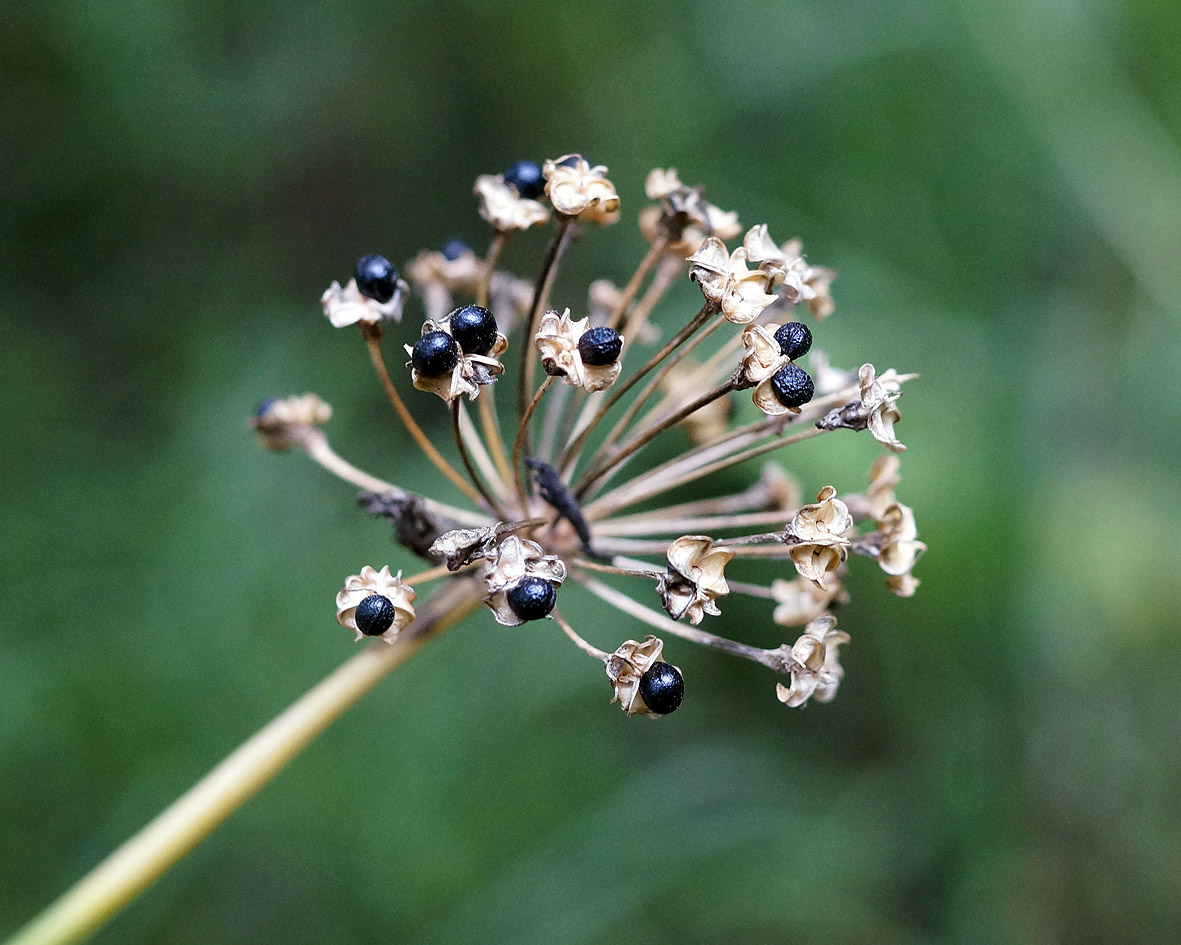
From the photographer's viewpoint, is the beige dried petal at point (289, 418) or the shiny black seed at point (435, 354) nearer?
the shiny black seed at point (435, 354)

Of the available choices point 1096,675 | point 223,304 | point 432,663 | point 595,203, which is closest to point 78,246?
point 223,304

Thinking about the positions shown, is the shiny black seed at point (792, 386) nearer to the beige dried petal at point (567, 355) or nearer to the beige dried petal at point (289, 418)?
the beige dried petal at point (567, 355)

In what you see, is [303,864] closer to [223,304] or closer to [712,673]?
[712,673]

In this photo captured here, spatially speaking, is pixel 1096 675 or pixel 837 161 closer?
pixel 1096 675

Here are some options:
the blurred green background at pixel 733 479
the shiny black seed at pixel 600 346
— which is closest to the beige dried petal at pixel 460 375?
the shiny black seed at pixel 600 346

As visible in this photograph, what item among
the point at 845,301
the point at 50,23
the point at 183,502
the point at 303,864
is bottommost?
the point at 303,864

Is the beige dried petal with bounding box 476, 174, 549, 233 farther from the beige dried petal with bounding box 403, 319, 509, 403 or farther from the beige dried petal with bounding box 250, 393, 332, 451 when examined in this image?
the beige dried petal with bounding box 250, 393, 332, 451

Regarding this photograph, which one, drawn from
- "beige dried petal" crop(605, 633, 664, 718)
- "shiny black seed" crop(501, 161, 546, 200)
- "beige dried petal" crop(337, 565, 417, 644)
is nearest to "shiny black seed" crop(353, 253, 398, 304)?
"shiny black seed" crop(501, 161, 546, 200)

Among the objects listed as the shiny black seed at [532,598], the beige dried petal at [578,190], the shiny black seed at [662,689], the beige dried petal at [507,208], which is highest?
the beige dried petal at [507,208]
